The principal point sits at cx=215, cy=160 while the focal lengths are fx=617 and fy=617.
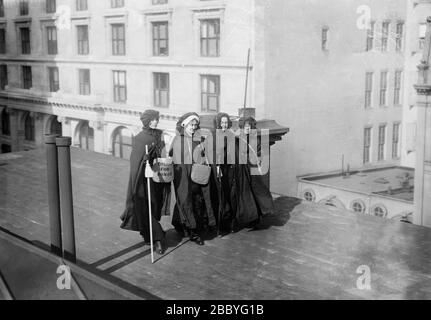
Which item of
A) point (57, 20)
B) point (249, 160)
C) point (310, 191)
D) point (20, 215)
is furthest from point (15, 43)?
point (249, 160)

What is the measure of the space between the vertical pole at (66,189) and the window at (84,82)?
2220 cm

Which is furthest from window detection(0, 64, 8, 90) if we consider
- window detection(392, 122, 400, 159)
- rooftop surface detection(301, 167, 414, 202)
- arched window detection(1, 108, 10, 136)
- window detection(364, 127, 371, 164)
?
window detection(392, 122, 400, 159)

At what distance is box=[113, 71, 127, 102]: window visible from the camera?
86.1ft

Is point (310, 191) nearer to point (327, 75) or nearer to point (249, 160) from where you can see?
point (327, 75)

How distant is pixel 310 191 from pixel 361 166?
386 cm

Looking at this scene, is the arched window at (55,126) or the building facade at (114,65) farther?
the arched window at (55,126)

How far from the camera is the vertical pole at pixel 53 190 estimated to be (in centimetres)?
581

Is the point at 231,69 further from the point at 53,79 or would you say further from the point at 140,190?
the point at 140,190

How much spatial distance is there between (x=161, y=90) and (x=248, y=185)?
1821 cm

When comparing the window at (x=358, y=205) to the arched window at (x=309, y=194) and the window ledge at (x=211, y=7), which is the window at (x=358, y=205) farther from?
the window ledge at (x=211, y=7)

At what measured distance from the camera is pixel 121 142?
25.9 m

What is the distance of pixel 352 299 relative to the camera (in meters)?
5.47

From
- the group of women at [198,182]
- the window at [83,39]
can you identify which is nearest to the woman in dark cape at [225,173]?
the group of women at [198,182]

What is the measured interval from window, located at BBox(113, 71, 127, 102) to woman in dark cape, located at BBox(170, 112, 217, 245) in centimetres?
1988
